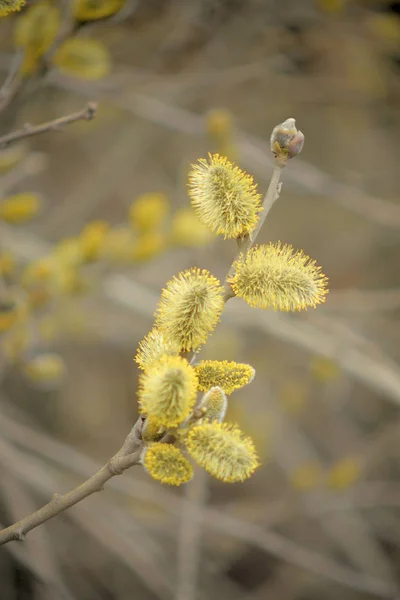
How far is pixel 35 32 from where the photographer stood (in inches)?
56.9

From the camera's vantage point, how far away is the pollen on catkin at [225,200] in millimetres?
852

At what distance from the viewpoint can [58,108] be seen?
2.66 meters

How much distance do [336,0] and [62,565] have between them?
286cm

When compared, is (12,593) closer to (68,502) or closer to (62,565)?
(62,565)

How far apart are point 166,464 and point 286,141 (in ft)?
1.66

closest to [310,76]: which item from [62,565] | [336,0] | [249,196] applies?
[336,0]

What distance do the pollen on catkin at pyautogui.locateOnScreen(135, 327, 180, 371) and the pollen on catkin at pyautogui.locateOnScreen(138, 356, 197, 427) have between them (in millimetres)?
55

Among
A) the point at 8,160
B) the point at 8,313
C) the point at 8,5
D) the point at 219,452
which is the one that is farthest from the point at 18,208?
the point at 219,452

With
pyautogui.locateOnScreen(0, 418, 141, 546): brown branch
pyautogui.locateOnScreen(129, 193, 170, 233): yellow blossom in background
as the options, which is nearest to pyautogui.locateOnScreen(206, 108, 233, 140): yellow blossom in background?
pyautogui.locateOnScreen(129, 193, 170, 233): yellow blossom in background

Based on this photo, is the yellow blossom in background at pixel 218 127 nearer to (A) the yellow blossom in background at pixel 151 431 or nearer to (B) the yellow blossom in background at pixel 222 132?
(B) the yellow blossom in background at pixel 222 132

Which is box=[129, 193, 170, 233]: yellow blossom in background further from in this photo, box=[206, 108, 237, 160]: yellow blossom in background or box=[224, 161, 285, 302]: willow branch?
box=[224, 161, 285, 302]: willow branch

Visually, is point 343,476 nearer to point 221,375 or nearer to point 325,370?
point 325,370

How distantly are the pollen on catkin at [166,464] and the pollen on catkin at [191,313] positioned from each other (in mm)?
151

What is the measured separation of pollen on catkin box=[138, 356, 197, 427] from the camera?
0.74 m
